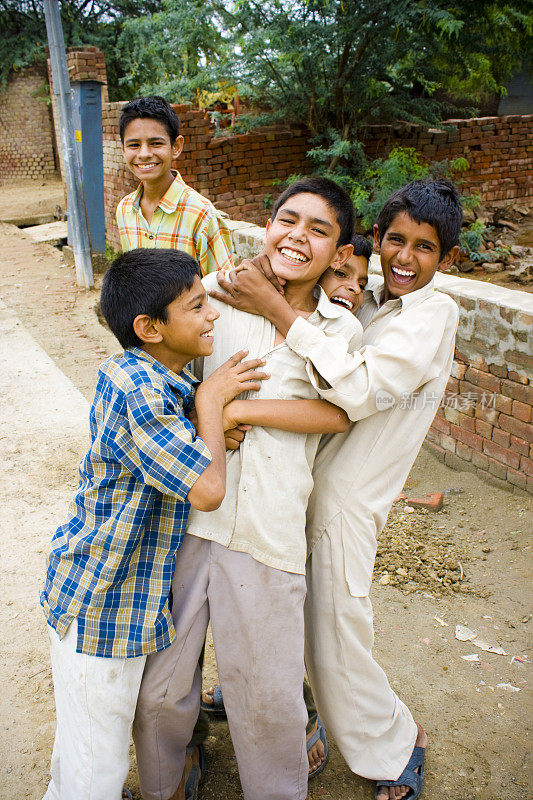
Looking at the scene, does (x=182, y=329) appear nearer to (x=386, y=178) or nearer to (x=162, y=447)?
(x=162, y=447)

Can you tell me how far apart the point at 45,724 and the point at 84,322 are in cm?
511

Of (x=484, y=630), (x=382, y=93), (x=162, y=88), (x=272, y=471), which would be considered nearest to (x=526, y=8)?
(x=382, y=93)

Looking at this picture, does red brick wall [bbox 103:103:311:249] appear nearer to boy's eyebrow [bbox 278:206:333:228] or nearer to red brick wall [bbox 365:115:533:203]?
red brick wall [bbox 365:115:533:203]

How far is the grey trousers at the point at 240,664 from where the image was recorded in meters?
1.63

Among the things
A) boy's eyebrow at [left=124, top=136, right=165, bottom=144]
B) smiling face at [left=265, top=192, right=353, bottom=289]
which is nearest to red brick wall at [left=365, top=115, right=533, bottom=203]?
boy's eyebrow at [left=124, top=136, right=165, bottom=144]

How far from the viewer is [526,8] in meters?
8.41

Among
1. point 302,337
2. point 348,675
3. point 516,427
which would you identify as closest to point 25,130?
point 516,427

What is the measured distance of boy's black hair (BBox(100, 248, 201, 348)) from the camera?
5.17 ft

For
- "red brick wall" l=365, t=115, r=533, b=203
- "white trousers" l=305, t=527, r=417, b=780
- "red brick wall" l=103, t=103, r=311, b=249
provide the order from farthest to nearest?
"red brick wall" l=365, t=115, r=533, b=203, "red brick wall" l=103, t=103, r=311, b=249, "white trousers" l=305, t=527, r=417, b=780

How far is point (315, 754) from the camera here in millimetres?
2127

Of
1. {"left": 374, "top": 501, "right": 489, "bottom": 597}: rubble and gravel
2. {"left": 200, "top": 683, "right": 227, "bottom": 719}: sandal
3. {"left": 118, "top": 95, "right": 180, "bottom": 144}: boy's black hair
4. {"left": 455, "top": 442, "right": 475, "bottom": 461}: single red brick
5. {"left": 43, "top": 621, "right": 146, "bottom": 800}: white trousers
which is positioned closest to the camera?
{"left": 43, "top": 621, "right": 146, "bottom": 800}: white trousers

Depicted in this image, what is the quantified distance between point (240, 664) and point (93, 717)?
37 centimetres

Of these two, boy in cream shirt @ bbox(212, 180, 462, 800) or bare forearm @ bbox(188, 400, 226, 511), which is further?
boy in cream shirt @ bbox(212, 180, 462, 800)

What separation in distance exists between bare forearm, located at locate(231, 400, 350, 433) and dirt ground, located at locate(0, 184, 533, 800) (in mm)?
1260
